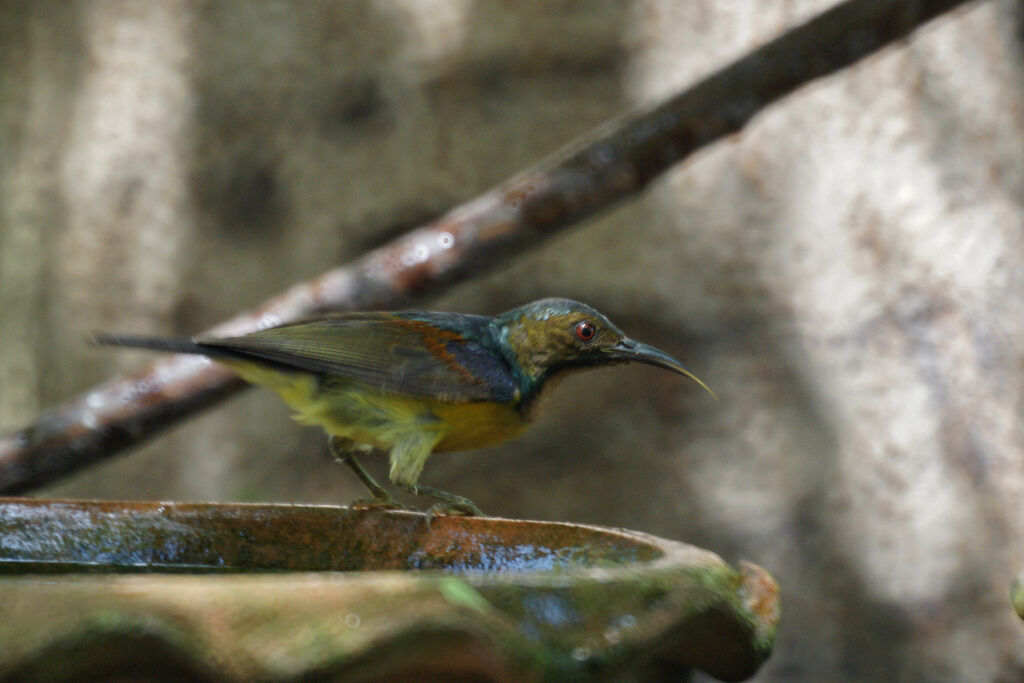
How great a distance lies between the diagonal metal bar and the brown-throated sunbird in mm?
710

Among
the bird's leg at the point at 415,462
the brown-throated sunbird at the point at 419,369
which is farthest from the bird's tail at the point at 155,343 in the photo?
the bird's leg at the point at 415,462

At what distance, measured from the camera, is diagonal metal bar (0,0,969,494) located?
3502mm

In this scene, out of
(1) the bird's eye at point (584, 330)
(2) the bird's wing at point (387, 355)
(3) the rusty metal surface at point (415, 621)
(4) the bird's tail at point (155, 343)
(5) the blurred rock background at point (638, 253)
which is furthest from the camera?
(5) the blurred rock background at point (638, 253)

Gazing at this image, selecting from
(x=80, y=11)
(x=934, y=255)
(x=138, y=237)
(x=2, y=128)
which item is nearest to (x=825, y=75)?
(x=934, y=255)

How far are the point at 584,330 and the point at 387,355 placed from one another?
0.56 meters

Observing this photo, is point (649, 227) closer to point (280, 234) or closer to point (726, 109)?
point (726, 109)

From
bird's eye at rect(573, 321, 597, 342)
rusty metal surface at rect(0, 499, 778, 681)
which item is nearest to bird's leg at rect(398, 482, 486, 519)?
bird's eye at rect(573, 321, 597, 342)

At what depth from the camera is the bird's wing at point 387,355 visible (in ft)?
8.52

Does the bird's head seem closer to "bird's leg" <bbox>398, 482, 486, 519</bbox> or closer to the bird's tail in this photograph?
"bird's leg" <bbox>398, 482, 486, 519</bbox>

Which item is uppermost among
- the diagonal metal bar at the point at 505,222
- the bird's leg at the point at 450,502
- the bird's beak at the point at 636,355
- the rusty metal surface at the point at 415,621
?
the diagonal metal bar at the point at 505,222

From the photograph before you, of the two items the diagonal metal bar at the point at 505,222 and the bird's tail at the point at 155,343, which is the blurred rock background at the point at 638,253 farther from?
the bird's tail at the point at 155,343

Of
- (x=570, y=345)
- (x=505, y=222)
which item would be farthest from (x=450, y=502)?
(x=505, y=222)

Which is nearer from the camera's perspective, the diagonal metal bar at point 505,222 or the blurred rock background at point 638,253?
the diagonal metal bar at point 505,222

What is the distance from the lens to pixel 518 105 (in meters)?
4.91
